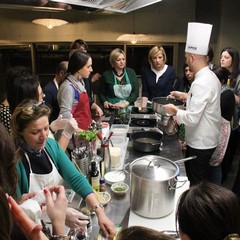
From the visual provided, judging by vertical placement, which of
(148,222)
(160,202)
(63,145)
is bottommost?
(148,222)

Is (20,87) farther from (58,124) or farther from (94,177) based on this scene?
(94,177)

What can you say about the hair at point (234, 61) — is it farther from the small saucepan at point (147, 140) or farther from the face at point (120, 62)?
the small saucepan at point (147, 140)

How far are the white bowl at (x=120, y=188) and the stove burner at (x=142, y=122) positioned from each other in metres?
0.94

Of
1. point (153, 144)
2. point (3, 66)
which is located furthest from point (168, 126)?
point (3, 66)

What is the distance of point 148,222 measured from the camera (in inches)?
52.6

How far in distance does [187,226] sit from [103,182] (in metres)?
0.77

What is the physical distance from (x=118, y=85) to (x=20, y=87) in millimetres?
1641

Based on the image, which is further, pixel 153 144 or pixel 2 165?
pixel 153 144

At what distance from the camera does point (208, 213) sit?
2.88 ft

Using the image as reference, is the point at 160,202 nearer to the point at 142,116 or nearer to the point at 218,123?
the point at 218,123

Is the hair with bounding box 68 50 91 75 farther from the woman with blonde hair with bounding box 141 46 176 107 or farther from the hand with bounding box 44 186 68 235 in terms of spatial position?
the hand with bounding box 44 186 68 235

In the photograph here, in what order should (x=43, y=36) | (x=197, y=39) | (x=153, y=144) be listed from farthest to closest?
(x=43, y=36) → (x=197, y=39) → (x=153, y=144)

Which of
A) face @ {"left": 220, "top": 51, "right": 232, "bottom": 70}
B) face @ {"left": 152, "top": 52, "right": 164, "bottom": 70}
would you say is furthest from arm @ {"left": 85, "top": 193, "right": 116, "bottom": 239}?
face @ {"left": 220, "top": 51, "right": 232, "bottom": 70}

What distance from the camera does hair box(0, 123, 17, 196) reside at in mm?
1031
